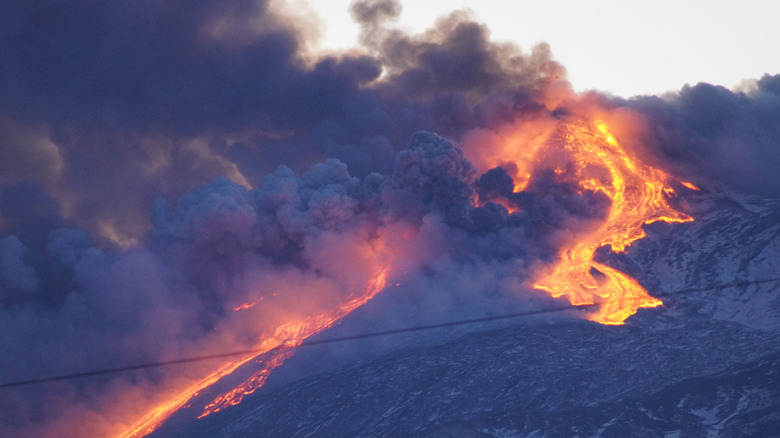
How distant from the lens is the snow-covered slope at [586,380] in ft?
134

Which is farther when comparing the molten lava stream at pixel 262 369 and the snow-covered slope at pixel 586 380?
the molten lava stream at pixel 262 369

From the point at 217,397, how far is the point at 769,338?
29.1 metres

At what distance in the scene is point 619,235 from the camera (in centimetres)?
5466

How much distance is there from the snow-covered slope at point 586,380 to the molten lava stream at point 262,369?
3.20 ft

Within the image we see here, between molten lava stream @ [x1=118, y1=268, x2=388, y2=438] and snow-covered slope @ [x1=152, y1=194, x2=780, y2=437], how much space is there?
3.20 feet

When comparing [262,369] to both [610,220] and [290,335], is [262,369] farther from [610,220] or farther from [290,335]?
[610,220]

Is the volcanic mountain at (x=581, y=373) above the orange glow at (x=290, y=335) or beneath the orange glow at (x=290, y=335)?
beneath

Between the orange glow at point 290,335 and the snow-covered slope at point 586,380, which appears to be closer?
the snow-covered slope at point 586,380

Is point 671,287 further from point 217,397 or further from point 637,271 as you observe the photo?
point 217,397

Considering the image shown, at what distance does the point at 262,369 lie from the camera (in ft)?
163

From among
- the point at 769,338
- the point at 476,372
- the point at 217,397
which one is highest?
the point at 217,397

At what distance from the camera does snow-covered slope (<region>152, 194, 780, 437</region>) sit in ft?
134

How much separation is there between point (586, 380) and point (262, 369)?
58.6ft

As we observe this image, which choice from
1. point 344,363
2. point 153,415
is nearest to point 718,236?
point 344,363
